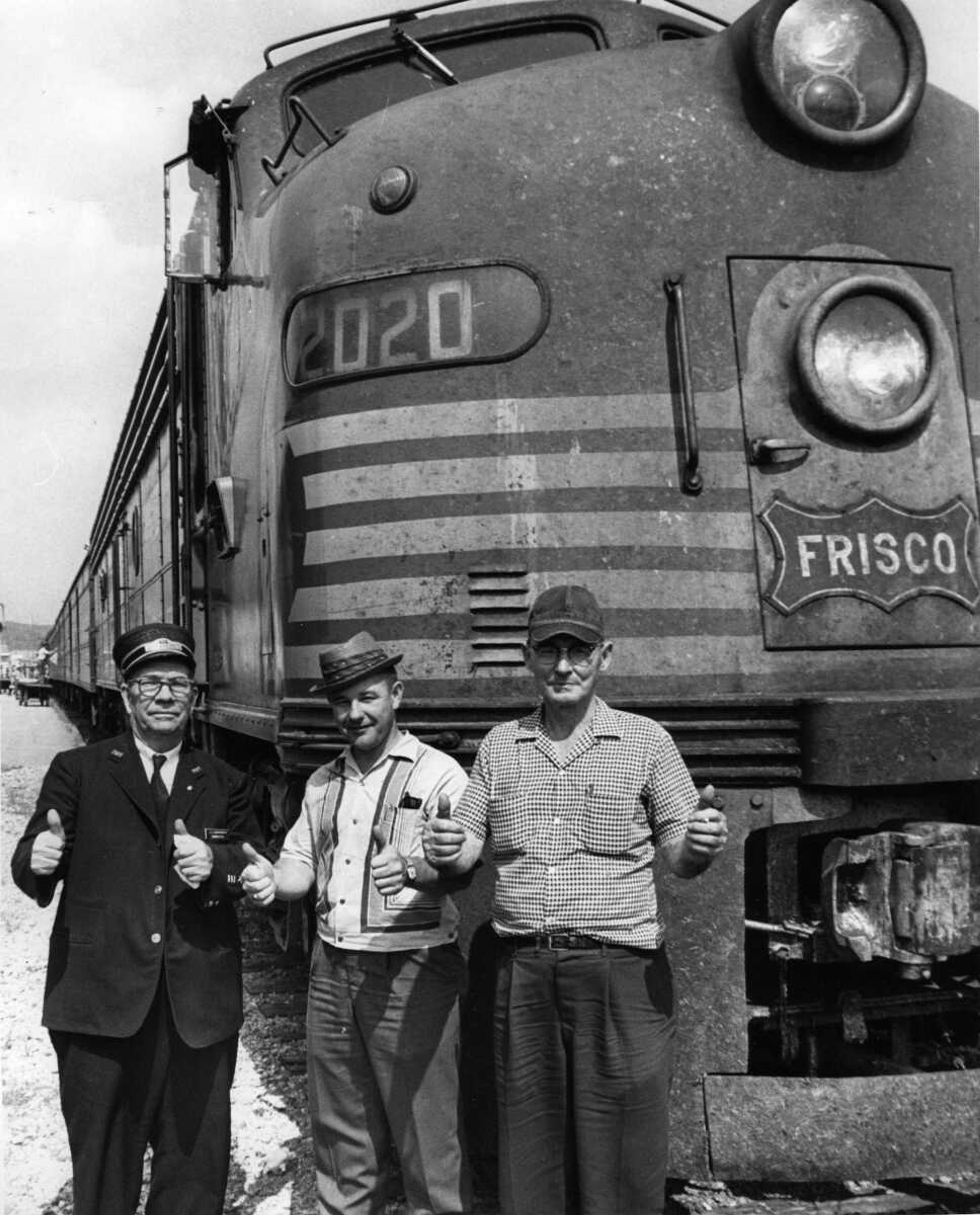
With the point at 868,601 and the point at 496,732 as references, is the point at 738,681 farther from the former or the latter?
the point at 496,732

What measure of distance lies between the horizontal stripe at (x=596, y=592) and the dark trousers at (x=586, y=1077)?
1.01 metres

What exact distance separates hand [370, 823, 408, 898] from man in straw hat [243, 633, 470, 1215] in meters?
0.08

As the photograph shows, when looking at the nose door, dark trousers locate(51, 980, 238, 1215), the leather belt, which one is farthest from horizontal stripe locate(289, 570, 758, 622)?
dark trousers locate(51, 980, 238, 1215)

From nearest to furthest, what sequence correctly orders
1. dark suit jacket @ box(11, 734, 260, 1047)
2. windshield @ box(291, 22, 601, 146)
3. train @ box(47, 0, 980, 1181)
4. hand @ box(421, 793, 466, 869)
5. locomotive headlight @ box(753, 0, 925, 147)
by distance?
1. hand @ box(421, 793, 466, 869)
2. dark suit jacket @ box(11, 734, 260, 1047)
3. train @ box(47, 0, 980, 1181)
4. locomotive headlight @ box(753, 0, 925, 147)
5. windshield @ box(291, 22, 601, 146)

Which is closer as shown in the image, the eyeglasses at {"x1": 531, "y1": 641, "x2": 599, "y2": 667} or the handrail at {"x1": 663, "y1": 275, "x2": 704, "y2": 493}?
the eyeglasses at {"x1": 531, "y1": 641, "x2": 599, "y2": 667}

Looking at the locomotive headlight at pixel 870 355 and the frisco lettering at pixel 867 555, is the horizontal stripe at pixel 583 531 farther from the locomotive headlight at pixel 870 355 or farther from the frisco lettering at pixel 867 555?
the locomotive headlight at pixel 870 355

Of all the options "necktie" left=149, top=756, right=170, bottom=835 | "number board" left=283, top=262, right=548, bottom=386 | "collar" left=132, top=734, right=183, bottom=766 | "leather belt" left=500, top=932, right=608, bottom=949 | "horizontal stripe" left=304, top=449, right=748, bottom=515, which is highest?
A: "number board" left=283, top=262, right=548, bottom=386

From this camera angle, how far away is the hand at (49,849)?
8.89ft

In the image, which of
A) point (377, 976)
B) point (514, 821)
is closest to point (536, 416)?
point (514, 821)

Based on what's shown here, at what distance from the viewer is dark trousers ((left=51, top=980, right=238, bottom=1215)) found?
2725 mm

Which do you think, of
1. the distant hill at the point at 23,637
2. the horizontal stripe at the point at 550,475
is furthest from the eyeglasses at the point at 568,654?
the distant hill at the point at 23,637

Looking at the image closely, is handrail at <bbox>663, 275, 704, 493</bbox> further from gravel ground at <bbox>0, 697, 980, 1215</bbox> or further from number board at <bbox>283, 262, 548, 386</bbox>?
gravel ground at <bbox>0, 697, 980, 1215</bbox>

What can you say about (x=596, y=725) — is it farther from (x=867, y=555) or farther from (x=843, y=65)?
(x=843, y=65)

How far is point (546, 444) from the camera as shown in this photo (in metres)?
3.39
